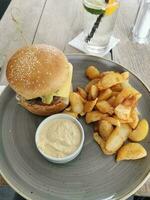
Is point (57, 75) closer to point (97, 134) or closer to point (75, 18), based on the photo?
point (97, 134)

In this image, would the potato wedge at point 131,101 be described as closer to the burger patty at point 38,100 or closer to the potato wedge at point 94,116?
the potato wedge at point 94,116

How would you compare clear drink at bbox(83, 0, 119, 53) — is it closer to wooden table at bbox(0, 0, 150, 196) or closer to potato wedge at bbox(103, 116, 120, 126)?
wooden table at bbox(0, 0, 150, 196)

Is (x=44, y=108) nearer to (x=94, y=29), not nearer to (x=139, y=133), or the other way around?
(x=139, y=133)

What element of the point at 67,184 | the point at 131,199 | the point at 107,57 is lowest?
the point at 131,199

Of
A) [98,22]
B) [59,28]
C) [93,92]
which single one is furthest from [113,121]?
[59,28]

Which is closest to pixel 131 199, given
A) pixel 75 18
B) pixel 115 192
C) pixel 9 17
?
pixel 115 192
